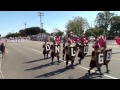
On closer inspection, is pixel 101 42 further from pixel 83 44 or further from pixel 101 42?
pixel 83 44

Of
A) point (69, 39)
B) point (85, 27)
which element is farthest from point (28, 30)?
point (69, 39)

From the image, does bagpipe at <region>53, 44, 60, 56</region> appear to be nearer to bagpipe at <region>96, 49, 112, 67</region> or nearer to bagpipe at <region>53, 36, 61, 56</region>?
bagpipe at <region>53, 36, 61, 56</region>

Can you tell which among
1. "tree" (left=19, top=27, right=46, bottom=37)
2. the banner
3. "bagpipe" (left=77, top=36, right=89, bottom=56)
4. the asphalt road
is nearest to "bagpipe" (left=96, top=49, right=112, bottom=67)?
the banner

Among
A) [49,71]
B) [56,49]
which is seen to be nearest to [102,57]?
[49,71]

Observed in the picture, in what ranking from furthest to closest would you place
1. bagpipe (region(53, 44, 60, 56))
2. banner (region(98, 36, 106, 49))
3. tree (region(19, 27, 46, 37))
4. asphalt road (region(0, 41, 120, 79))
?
tree (region(19, 27, 46, 37)) → bagpipe (region(53, 44, 60, 56)) → banner (region(98, 36, 106, 49)) → asphalt road (region(0, 41, 120, 79))

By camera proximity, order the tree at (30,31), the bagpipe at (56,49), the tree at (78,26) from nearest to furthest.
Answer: the bagpipe at (56,49) → the tree at (78,26) → the tree at (30,31)

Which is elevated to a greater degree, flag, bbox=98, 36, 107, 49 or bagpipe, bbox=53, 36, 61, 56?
flag, bbox=98, 36, 107, 49

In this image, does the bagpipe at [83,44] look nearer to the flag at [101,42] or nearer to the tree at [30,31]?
the flag at [101,42]

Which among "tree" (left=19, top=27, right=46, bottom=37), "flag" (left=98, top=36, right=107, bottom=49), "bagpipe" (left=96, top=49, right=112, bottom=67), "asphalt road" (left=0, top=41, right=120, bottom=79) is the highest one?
"tree" (left=19, top=27, right=46, bottom=37)

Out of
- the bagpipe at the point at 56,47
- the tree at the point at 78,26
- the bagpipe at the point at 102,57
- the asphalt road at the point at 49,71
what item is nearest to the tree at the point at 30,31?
the tree at the point at 78,26
